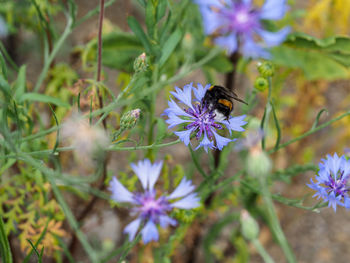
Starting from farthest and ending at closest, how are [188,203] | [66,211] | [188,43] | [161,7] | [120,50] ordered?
[120,50]
[188,43]
[161,7]
[188,203]
[66,211]

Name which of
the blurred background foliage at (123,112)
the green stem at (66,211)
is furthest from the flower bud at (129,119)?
the green stem at (66,211)

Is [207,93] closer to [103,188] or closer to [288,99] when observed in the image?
[103,188]

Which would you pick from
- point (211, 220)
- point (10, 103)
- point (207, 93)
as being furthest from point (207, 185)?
point (211, 220)

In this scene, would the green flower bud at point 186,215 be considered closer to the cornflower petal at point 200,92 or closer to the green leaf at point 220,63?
the cornflower petal at point 200,92

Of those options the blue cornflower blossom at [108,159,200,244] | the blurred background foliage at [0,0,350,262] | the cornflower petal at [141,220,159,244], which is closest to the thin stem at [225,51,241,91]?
the blurred background foliage at [0,0,350,262]

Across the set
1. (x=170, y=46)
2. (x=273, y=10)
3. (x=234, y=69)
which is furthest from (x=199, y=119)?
(x=234, y=69)

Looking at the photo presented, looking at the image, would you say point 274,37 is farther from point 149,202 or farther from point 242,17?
point 149,202
